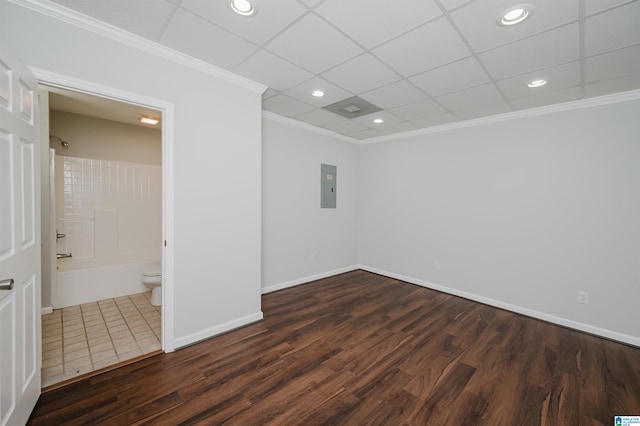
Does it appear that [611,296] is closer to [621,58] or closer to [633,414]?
[633,414]

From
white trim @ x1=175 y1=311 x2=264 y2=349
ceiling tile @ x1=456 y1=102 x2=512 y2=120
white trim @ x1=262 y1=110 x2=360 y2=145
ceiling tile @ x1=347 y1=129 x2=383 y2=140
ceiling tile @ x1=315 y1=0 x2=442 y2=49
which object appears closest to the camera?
ceiling tile @ x1=315 y1=0 x2=442 y2=49

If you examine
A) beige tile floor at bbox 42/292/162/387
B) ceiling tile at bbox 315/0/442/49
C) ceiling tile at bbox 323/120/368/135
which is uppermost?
ceiling tile at bbox 323/120/368/135

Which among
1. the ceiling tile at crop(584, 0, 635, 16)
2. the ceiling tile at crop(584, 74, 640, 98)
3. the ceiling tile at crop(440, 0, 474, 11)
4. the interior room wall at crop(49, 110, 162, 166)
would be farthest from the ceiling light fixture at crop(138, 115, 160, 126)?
the ceiling tile at crop(584, 74, 640, 98)

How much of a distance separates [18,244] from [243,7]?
76.2 inches

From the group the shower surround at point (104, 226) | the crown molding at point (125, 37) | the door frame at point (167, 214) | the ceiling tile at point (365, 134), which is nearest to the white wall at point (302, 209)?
the ceiling tile at point (365, 134)

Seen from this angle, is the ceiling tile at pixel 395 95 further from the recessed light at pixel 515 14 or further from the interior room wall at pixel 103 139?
the interior room wall at pixel 103 139

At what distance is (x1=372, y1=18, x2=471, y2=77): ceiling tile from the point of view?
6.23ft

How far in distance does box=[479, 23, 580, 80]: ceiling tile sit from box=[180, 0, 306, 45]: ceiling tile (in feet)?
5.28

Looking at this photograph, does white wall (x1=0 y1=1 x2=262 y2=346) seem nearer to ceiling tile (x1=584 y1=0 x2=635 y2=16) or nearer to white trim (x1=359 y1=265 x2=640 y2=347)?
ceiling tile (x1=584 y1=0 x2=635 y2=16)

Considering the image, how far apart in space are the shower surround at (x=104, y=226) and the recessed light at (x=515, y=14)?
14.7ft

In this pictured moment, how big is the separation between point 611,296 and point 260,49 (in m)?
4.32

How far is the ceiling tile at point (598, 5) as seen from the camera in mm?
1562

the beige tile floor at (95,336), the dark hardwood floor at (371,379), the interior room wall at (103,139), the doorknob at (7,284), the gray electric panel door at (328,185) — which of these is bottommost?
the dark hardwood floor at (371,379)

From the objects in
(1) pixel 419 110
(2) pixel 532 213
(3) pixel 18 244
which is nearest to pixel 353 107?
(1) pixel 419 110
